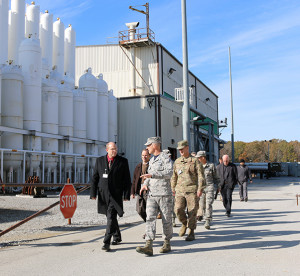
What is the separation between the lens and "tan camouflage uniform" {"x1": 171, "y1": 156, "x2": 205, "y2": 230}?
716cm

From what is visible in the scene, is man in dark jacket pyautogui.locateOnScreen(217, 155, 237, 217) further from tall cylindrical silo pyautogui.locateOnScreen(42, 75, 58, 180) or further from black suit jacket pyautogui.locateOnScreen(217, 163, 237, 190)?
tall cylindrical silo pyautogui.locateOnScreen(42, 75, 58, 180)

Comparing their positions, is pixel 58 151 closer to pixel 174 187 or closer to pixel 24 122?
pixel 24 122

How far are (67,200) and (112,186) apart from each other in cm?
325

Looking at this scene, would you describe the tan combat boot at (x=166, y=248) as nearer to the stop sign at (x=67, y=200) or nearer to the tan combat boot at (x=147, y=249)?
the tan combat boot at (x=147, y=249)

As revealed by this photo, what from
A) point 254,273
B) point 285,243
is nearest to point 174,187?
point 285,243

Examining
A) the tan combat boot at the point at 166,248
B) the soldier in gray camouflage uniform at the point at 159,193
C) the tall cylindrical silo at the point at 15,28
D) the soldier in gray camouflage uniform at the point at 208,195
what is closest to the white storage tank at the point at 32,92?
the tall cylindrical silo at the point at 15,28

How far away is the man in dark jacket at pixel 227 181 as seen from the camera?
34.7ft

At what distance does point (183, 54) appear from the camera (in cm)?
1427

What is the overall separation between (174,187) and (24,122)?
15.7 metres

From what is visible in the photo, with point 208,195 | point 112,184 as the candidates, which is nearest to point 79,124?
point 208,195

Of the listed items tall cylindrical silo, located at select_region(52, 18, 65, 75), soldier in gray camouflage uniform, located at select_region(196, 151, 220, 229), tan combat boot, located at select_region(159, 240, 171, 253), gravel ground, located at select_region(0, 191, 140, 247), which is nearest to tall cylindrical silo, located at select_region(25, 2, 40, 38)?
tall cylindrical silo, located at select_region(52, 18, 65, 75)

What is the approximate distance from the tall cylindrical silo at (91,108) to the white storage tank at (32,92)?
196 inches

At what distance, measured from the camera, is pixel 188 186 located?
7320 millimetres

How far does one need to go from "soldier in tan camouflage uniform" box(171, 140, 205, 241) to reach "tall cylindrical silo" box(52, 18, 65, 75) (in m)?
22.2
